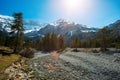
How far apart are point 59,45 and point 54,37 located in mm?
9587

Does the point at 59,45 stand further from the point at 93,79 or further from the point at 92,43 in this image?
the point at 93,79

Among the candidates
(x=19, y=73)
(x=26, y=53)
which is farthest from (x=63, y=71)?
(x=26, y=53)

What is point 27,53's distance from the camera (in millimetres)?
73438

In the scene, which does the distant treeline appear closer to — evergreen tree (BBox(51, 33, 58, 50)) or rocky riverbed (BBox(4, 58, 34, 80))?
evergreen tree (BBox(51, 33, 58, 50))

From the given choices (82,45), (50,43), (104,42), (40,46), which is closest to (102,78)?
(104,42)

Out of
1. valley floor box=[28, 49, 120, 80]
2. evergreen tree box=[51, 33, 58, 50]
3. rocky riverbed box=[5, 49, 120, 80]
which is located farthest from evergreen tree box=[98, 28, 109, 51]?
rocky riverbed box=[5, 49, 120, 80]

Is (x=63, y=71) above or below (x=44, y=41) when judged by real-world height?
below

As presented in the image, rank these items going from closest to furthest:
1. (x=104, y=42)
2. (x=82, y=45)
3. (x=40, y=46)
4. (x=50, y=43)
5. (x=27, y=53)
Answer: (x=27, y=53) < (x=104, y=42) < (x=50, y=43) < (x=40, y=46) < (x=82, y=45)

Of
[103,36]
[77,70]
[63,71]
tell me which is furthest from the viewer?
[103,36]

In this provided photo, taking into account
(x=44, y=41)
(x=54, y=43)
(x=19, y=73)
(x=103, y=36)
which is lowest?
(x=19, y=73)

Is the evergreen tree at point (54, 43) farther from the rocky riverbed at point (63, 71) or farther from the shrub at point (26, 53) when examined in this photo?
the rocky riverbed at point (63, 71)

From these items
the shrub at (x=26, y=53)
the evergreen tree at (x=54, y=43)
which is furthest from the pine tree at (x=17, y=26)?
the evergreen tree at (x=54, y=43)

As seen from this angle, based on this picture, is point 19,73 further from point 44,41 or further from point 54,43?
point 44,41

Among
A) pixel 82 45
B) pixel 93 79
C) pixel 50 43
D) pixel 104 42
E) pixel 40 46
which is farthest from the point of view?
pixel 82 45
